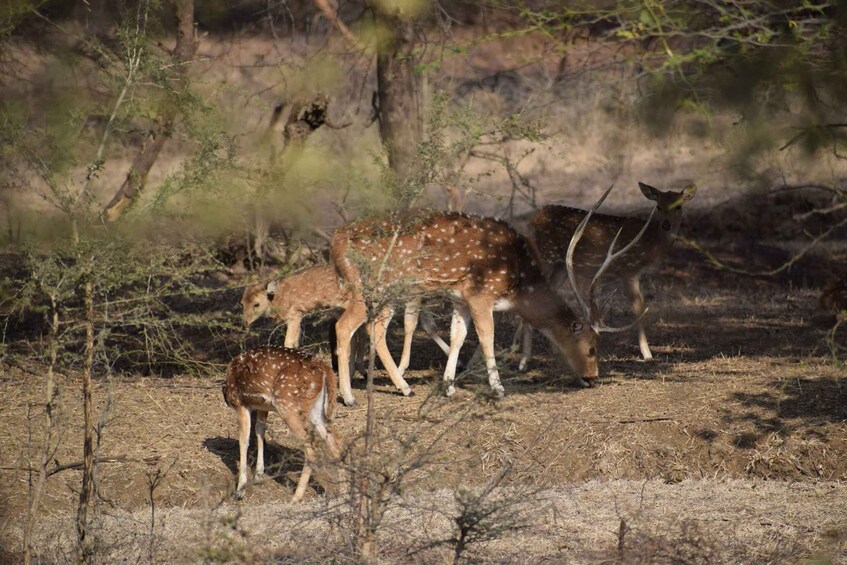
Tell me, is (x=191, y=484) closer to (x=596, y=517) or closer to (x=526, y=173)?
(x=596, y=517)

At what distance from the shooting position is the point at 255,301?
9.99 m

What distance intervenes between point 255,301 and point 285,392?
8.30ft

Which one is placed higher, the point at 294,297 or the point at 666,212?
the point at 666,212

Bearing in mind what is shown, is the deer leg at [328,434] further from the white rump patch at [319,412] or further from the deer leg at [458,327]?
the deer leg at [458,327]

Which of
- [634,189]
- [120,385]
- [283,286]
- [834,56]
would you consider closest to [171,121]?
[283,286]

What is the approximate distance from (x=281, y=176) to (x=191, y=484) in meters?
4.93

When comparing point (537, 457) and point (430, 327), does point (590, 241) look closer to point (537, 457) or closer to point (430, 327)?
point (430, 327)

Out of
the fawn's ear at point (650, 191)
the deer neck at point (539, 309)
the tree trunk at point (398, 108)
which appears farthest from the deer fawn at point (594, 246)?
the tree trunk at point (398, 108)

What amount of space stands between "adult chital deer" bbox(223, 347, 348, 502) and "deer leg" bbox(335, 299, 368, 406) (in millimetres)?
1566

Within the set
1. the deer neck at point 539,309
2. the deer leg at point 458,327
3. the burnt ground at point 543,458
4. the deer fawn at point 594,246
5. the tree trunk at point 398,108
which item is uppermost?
the tree trunk at point 398,108

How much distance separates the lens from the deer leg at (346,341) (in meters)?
9.44

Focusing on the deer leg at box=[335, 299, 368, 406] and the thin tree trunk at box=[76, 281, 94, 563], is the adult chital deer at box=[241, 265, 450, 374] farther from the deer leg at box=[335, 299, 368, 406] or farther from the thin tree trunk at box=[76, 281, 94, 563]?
the thin tree trunk at box=[76, 281, 94, 563]

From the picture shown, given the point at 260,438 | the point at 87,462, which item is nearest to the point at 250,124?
the point at 260,438

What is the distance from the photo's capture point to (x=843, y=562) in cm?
605
